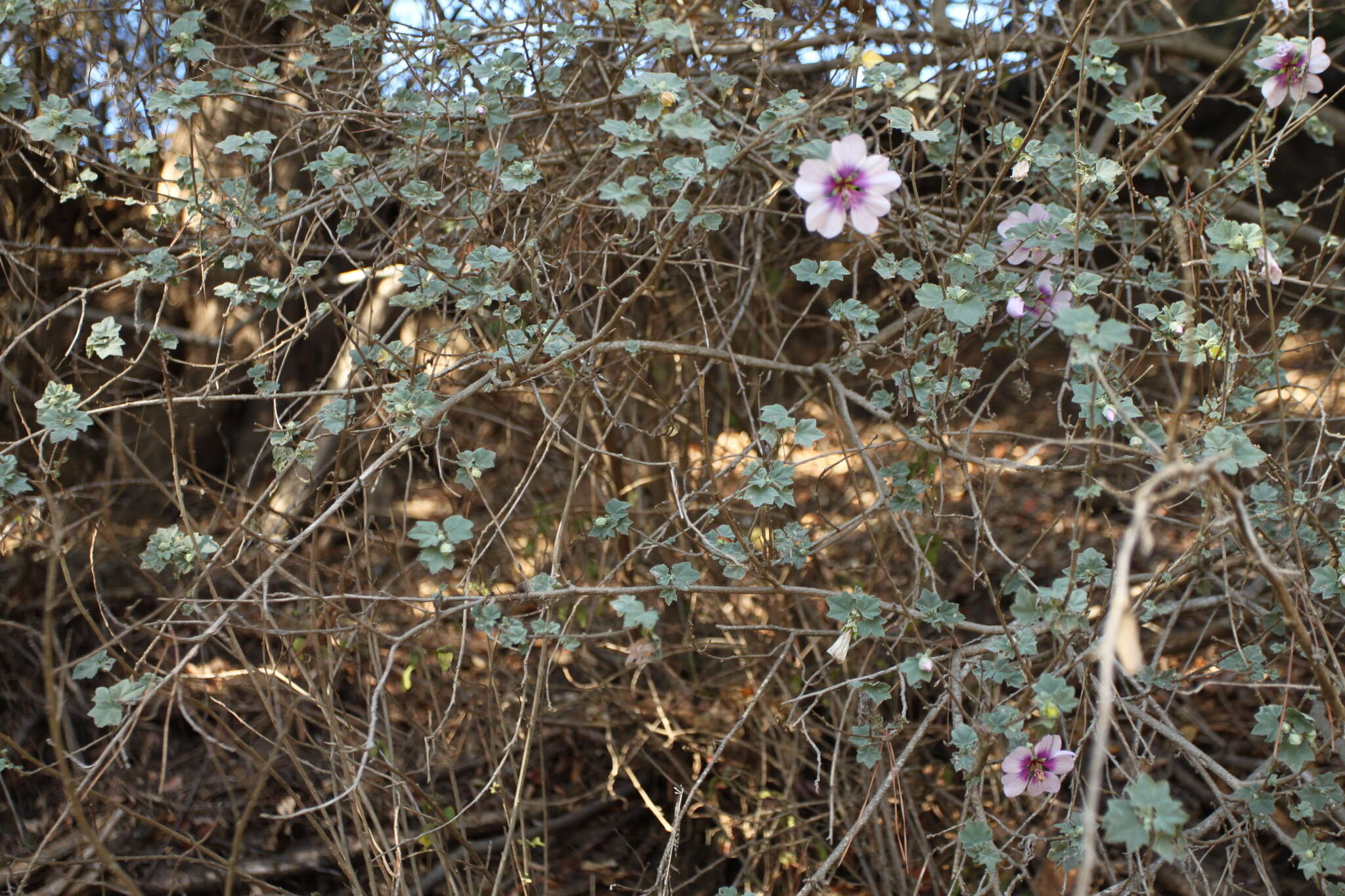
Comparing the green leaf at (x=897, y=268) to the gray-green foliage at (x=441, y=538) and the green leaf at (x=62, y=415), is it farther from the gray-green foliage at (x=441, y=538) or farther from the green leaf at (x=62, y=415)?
the green leaf at (x=62, y=415)

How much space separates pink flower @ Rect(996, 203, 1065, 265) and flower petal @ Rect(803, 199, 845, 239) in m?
0.35

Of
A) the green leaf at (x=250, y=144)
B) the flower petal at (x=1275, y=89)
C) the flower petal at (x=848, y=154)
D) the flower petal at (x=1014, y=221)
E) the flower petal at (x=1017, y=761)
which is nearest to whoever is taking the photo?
the flower petal at (x=848, y=154)

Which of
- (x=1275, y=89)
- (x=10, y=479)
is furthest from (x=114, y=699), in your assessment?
(x=1275, y=89)

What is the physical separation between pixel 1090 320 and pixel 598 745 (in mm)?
2331

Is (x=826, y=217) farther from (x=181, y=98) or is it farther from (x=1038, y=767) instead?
(x=181, y=98)

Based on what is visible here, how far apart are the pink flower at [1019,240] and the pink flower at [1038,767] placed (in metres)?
0.77

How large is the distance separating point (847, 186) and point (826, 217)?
0.17 ft

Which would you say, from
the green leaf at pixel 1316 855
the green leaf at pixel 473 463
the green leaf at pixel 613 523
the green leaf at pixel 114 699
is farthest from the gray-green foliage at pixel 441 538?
the green leaf at pixel 1316 855

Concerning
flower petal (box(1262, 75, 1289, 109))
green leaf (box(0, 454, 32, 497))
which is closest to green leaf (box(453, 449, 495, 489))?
green leaf (box(0, 454, 32, 497))

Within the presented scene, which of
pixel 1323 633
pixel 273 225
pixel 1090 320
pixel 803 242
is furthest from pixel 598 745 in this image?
pixel 1090 320

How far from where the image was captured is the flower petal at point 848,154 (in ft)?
4.83

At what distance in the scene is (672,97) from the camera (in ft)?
5.01

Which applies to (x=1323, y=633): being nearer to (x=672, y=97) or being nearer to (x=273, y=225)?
(x=672, y=97)

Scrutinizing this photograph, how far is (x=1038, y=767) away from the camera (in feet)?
5.26
